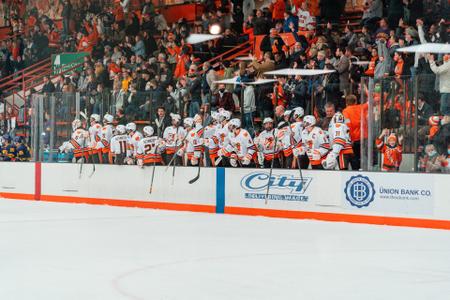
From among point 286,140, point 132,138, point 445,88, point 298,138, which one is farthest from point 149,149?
point 445,88

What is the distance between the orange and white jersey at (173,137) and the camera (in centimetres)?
1443

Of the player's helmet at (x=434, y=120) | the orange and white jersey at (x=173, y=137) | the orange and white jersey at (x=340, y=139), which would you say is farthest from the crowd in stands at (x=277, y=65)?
the orange and white jersey at (x=173, y=137)

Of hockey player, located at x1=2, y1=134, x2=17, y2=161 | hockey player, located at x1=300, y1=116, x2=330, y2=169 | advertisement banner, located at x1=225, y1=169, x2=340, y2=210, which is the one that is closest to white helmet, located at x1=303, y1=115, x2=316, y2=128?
hockey player, located at x1=300, y1=116, x2=330, y2=169

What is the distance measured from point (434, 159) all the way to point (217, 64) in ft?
23.8

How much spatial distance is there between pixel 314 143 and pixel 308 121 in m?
0.36

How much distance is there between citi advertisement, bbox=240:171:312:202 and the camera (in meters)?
13.0

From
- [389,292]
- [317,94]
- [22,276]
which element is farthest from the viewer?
[317,94]

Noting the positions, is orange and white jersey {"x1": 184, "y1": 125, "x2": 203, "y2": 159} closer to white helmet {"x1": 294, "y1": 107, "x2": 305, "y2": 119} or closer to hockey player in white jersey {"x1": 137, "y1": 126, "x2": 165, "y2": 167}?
hockey player in white jersey {"x1": 137, "y1": 126, "x2": 165, "y2": 167}

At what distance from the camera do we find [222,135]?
1405cm

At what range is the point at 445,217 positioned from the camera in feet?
37.2

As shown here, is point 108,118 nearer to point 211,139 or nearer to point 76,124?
point 76,124

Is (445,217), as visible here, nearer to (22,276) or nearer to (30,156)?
(22,276)

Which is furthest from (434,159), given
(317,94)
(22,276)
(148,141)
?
(22,276)

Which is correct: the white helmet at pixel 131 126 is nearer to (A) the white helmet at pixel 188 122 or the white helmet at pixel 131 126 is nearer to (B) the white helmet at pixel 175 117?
(B) the white helmet at pixel 175 117
